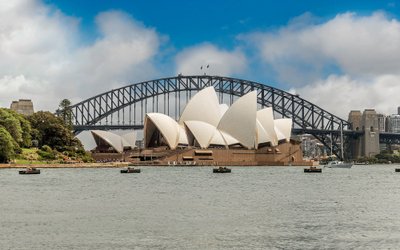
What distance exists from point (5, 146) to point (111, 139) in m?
61.4

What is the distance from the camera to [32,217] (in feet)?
134

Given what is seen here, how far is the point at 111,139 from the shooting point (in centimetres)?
16888

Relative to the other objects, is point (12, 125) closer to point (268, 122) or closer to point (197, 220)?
point (268, 122)

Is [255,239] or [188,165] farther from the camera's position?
[188,165]

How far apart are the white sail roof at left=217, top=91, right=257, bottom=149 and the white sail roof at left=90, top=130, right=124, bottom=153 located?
Answer: 29765 millimetres

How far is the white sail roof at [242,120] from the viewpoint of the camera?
482 feet

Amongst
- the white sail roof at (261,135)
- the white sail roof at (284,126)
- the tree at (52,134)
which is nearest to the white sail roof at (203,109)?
the white sail roof at (261,135)

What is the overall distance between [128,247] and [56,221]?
10231mm

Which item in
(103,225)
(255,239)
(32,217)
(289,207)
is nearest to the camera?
(255,239)

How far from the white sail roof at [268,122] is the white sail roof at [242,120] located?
7.75m

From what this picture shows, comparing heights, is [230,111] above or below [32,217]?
above

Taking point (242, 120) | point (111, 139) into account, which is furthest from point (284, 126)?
point (111, 139)

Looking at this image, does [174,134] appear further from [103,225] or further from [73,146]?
[103,225]

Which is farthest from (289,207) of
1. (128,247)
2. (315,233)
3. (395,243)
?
(128,247)
